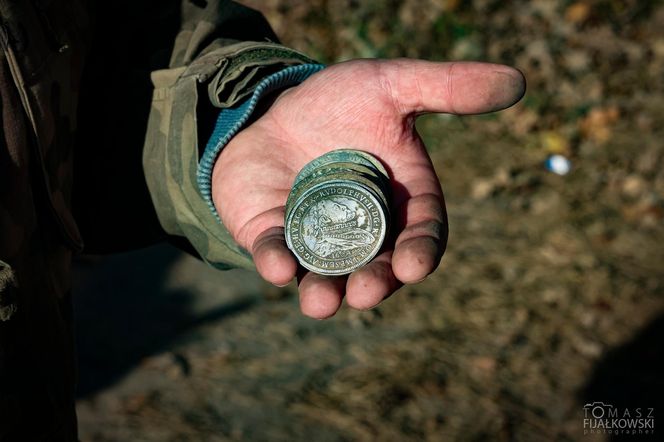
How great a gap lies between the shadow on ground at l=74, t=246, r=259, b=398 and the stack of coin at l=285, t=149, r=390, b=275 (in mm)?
1993

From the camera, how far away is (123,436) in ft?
11.2

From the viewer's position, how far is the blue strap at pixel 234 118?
82.8 inches

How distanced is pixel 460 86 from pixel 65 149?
1.04 m

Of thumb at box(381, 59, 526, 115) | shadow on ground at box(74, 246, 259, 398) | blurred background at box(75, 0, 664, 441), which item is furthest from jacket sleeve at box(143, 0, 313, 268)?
shadow on ground at box(74, 246, 259, 398)

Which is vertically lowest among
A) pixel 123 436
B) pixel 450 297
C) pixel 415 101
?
pixel 123 436

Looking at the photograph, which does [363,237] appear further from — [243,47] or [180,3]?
[180,3]

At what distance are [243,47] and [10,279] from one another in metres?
0.93

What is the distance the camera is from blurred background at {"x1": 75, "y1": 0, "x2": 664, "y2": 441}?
359 centimetres

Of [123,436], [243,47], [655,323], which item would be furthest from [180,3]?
[655,323]

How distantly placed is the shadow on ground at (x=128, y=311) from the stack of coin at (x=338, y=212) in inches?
78.5

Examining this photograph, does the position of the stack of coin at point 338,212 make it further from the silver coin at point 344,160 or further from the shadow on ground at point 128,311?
the shadow on ground at point 128,311

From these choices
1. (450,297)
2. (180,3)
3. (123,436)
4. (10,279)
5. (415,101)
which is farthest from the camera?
(450,297)

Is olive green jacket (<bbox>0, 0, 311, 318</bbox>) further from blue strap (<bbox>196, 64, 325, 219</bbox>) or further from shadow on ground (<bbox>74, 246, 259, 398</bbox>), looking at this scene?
shadow on ground (<bbox>74, 246, 259, 398</bbox>)

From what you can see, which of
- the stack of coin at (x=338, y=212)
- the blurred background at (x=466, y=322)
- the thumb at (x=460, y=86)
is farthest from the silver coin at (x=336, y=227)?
the blurred background at (x=466, y=322)
